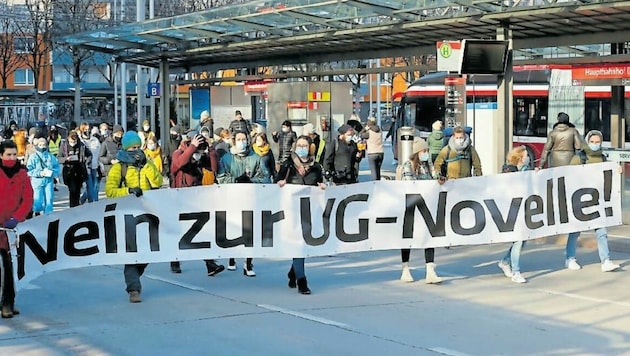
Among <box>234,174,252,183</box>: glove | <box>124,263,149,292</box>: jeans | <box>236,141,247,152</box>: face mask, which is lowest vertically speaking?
<box>124,263,149,292</box>: jeans

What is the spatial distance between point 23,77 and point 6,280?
3210 inches

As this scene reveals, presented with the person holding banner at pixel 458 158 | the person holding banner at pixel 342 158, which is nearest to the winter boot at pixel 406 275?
the person holding banner at pixel 458 158

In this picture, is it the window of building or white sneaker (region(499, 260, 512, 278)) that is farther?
the window of building

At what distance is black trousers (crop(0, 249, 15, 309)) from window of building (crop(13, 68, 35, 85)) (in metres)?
80.3

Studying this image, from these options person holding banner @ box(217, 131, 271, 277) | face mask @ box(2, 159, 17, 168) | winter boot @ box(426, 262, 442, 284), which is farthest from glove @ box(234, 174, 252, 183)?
face mask @ box(2, 159, 17, 168)

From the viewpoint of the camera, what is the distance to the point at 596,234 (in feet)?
41.3

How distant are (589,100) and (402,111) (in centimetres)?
771

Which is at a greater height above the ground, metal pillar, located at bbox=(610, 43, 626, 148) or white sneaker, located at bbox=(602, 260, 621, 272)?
metal pillar, located at bbox=(610, 43, 626, 148)

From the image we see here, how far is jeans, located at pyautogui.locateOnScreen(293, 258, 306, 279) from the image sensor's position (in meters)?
10.8

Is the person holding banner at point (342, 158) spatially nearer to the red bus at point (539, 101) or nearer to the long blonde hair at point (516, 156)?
the long blonde hair at point (516, 156)

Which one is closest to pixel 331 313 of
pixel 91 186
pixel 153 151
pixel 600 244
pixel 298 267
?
pixel 298 267

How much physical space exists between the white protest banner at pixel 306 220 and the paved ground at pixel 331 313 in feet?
1.55

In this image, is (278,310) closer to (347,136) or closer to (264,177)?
(264,177)

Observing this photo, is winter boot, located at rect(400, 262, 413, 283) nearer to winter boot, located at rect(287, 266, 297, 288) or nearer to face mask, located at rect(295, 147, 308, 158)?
winter boot, located at rect(287, 266, 297, 288)
